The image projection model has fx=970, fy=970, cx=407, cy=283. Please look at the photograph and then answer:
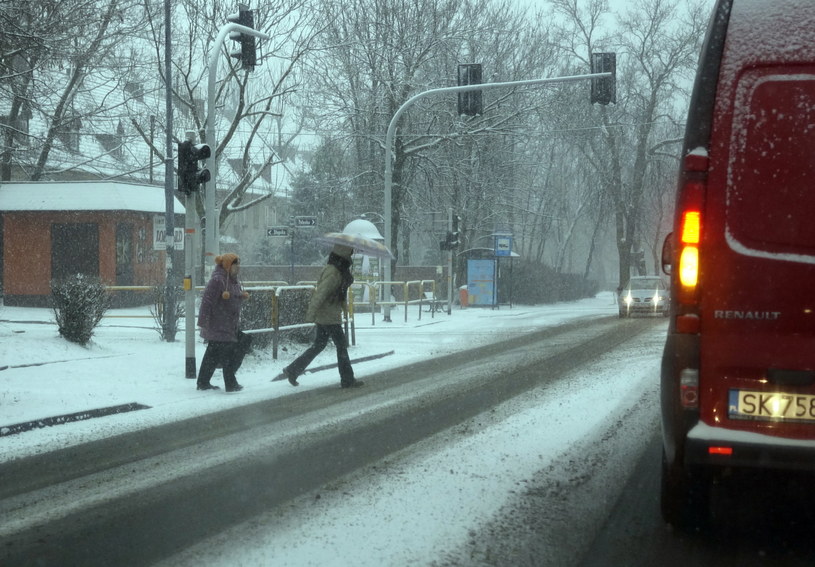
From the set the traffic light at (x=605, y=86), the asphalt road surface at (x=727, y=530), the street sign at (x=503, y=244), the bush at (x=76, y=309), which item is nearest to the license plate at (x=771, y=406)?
the asphalt road surface at (x=727, y=530)

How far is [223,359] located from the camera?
Answer: 11812 millimetres

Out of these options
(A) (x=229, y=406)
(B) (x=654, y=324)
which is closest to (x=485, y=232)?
(B) (x=654, y=324)

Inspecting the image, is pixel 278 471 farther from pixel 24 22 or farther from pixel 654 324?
pixel 654 324

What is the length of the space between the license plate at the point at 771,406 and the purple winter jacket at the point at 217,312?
8006 mm

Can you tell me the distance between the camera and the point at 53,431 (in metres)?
9.04

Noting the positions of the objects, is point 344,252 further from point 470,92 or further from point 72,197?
point 72,197

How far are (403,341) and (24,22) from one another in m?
10.0

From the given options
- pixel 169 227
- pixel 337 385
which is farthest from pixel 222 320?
pixel 169 227

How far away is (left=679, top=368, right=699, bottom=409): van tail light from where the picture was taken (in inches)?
182

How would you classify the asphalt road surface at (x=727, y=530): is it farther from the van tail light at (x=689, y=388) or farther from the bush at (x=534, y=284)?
the bush at (x=534, y=284)

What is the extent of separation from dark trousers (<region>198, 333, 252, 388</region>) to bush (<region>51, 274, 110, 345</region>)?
3.73 metres

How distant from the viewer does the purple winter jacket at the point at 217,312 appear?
11641 mm

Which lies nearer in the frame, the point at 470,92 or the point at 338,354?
the point at 338,354

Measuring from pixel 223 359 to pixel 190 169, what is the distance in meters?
2.59
